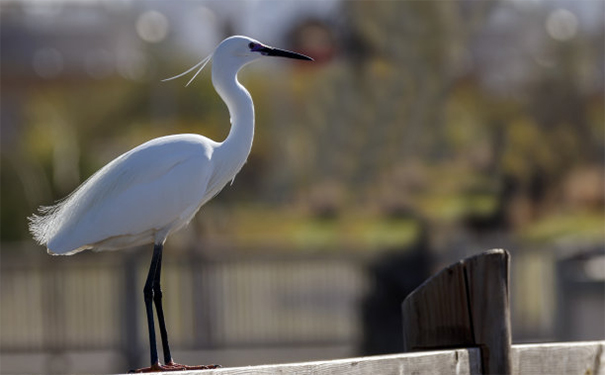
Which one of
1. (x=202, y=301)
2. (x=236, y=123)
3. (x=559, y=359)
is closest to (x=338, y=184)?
(x=202, y=301)

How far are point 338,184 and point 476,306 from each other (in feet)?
47.8

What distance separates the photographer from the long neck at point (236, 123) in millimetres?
4682

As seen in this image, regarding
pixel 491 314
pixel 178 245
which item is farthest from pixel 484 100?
pixel 491 314

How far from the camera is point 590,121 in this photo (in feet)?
55.1

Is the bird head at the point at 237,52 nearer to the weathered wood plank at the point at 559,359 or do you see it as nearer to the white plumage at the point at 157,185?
the white plumage at the point at 157,185

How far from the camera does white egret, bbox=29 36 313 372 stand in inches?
178

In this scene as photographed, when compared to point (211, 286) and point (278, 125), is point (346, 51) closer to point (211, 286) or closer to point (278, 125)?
point (278, 125)

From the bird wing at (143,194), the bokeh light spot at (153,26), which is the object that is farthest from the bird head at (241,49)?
the bokeh light spot at (153,26)

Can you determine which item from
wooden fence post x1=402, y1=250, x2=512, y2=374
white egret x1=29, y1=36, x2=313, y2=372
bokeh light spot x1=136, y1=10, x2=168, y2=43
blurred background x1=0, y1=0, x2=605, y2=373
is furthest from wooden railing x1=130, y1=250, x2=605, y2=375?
bokeh light spot x1=136, y1=10, x2=168, y2=43

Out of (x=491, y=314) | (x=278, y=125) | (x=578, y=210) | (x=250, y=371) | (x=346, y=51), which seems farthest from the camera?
(x=278, y=125)

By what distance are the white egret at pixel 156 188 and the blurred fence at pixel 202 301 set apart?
7.14 metres

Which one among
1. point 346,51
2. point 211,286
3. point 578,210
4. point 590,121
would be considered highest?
point 346,51

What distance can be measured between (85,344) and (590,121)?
8.55 m

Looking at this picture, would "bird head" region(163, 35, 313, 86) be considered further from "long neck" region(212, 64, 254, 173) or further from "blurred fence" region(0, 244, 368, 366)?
"blurred fence" region(0, 244, 368, 366)
